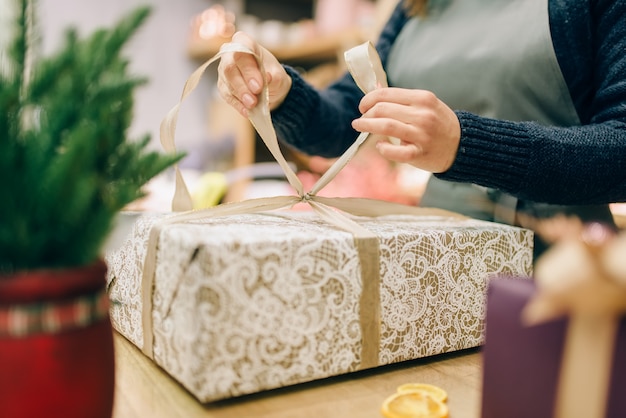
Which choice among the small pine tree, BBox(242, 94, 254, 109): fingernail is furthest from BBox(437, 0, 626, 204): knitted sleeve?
the small pine tree

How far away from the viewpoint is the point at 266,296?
0.43m

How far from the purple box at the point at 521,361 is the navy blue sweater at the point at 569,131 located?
9.0 inches

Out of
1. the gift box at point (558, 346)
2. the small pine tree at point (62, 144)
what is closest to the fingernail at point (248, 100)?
the small pine tree at point (62, 144)

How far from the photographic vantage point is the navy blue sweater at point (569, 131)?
54 cm

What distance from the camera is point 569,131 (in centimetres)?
57

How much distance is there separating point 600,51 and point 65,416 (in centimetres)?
68

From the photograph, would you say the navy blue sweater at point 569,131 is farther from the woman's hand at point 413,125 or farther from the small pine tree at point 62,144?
the small pine tree at point 62,144

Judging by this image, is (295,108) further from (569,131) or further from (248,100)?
(569,131)

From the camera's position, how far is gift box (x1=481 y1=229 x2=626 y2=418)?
0.78 feet

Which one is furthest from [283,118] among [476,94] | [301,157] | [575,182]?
[301,157]

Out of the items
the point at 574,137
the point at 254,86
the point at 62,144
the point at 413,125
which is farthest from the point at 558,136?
the point at 62,144

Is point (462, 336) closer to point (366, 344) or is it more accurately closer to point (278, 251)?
point (366, 344)

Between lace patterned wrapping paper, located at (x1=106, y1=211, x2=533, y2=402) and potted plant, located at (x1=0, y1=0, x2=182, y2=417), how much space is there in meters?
0.09

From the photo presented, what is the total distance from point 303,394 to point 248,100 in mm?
295
